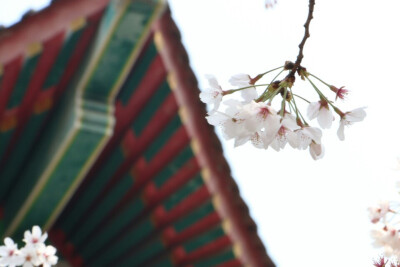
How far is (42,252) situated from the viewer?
2455mm

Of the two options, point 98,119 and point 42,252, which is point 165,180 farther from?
point 42,252

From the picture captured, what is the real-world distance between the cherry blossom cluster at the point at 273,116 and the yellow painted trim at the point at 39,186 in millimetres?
1622

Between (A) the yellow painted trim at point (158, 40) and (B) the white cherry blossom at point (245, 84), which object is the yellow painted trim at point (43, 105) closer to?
(A) the yellow painted trim at point (158, 40)

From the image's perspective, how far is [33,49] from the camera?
8.41 ft

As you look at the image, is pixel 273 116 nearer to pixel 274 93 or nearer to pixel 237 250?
pixel 274 93

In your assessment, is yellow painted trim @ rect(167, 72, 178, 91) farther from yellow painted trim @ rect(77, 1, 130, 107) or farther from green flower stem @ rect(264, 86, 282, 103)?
green flower stem @ rect(264, 86, 282, 103)

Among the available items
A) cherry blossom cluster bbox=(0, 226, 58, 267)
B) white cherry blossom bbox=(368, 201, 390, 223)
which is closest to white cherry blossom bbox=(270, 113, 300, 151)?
white cherry blossom bbox=(368, 201, 390, 223)

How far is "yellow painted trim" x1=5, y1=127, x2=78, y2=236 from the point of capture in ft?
9.77

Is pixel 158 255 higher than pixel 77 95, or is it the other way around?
pixel 77 95

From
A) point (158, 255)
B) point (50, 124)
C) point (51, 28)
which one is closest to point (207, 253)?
point (158, 255)

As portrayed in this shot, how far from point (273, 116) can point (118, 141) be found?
2107mm

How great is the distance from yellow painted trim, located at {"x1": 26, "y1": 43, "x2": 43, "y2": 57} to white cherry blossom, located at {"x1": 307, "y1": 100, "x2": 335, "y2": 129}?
5.05 feet

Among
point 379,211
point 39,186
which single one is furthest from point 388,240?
point 39,186

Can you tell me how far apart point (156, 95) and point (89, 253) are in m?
1.45
